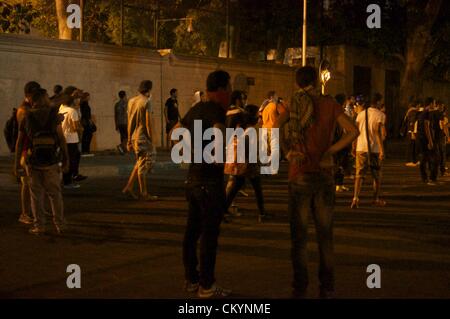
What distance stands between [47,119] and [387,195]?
23.9 feet

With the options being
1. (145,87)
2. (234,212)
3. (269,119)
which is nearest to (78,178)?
(145,87)

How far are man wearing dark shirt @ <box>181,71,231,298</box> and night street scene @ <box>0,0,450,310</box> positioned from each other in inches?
0.5

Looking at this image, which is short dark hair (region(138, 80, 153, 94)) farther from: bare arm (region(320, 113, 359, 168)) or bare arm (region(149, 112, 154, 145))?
bare arm (region(320, 113, 359, 168))

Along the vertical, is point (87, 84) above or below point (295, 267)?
above

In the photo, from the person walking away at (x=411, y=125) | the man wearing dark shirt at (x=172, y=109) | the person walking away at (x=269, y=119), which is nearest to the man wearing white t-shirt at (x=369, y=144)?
the person walking away at (x=269, y=119)

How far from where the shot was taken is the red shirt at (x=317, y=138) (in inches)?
242

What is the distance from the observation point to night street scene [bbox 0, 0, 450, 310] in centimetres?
624

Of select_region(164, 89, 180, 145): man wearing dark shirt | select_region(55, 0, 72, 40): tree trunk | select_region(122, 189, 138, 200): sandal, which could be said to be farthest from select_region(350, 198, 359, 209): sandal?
select_region(55, 0, 72, 40): tree trunk

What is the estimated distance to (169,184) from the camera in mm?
15477

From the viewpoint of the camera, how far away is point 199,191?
20.5ft

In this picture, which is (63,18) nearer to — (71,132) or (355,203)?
(71,132)

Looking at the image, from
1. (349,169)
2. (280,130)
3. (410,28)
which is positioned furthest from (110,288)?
(410,28)

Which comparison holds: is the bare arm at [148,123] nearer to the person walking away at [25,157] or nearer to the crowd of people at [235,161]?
the crowd of people at [235,161]
